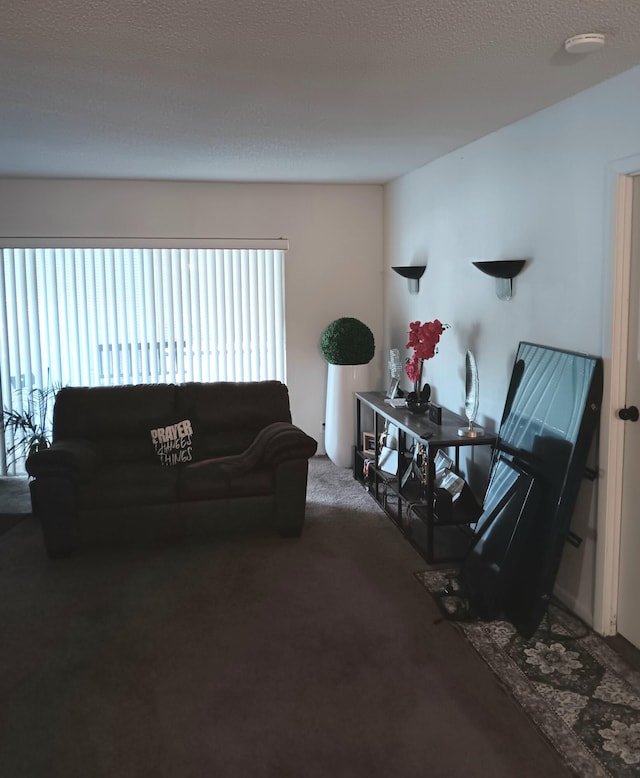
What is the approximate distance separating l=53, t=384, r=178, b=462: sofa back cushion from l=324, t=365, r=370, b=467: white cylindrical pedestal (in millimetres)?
1587

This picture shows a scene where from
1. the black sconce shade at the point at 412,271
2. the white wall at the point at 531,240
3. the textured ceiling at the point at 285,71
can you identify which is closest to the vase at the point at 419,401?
the white wall at the point at 531,240

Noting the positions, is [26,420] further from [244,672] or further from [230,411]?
[244,672]

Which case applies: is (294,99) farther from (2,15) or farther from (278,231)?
(278,231)

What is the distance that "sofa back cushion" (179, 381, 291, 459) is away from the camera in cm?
461

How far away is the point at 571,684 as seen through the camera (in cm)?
266

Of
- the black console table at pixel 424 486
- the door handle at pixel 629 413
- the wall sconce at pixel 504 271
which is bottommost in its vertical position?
the black console table at pixel 424 486

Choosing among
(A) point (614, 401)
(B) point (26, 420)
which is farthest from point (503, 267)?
(B) point (26, 420)

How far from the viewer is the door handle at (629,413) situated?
9.39 feet

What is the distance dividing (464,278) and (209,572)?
2.40 m

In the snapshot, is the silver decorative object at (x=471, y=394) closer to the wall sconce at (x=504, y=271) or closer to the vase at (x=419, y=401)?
the wall sconce at (x=504, y=271)

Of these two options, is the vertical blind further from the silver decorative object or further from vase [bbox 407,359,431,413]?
the silver decorative object

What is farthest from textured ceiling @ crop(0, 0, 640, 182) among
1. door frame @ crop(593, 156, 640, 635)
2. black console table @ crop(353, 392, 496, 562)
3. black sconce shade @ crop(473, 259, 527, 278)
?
black console table @ crop(353, 392, 496, 562)

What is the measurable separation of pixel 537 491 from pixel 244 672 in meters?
1.51

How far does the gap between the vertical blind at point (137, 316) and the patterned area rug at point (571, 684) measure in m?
3.29
